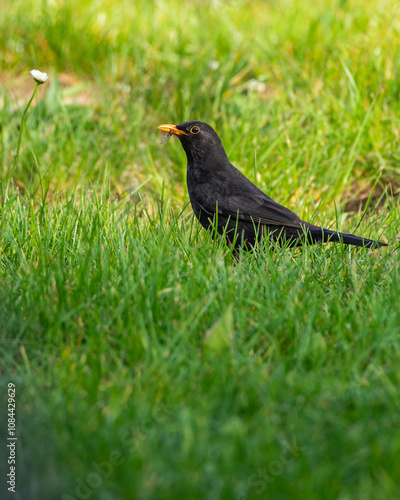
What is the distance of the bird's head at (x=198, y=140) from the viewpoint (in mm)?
4047

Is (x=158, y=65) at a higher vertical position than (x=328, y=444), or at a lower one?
higher

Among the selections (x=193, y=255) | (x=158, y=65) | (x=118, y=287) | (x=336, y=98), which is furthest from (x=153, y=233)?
(x=158, y=65)

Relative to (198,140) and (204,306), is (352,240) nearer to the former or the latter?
(204,306)

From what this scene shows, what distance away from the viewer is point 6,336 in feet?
8.25

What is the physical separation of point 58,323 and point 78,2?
5229 mm

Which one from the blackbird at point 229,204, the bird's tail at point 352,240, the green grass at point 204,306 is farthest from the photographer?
the blackbird at point 229,204

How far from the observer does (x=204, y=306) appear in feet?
8.49

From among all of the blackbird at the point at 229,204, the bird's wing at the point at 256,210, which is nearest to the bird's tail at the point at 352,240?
the blackbird at the point at 229,204

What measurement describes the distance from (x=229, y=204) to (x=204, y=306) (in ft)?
4.31

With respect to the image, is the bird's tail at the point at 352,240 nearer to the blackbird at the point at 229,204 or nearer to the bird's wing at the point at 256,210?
the blackbird at the point at 229,204

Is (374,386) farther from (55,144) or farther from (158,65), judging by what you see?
(158,65)

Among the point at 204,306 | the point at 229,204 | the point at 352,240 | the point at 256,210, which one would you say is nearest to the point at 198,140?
the point at 229,204

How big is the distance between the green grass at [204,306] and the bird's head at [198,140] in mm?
467

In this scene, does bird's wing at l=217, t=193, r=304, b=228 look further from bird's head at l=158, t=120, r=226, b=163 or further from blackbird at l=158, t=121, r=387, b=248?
bird's head at l=158, t=120, r=226, b=163
